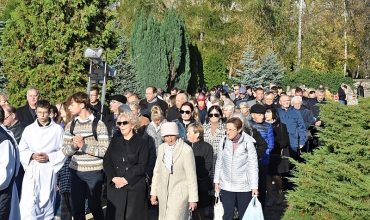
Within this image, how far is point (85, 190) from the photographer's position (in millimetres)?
7375

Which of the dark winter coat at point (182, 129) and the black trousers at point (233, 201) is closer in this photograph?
the black trousers at point (233, 201)

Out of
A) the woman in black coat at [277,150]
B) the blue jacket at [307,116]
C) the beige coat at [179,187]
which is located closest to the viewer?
the beige coat at [179,187]

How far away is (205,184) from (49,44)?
9.79m

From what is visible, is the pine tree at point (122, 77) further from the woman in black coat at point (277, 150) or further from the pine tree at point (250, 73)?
the woman in black coat at point (277, 150)

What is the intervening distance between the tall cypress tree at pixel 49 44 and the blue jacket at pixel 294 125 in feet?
25.6

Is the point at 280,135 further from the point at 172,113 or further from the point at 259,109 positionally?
the point at 172,113

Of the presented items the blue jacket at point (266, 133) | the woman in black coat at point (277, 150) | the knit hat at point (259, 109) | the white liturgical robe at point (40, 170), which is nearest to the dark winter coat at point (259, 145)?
the blue jacket at point (266, 133)

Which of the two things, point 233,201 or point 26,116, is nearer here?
point 233,201

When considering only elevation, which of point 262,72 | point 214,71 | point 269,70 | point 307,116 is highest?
point 214,71

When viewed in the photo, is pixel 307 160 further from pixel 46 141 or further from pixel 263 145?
pixel 46 141

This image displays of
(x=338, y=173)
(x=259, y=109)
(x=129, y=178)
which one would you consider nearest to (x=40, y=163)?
(x=129, y=178)

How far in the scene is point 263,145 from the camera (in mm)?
8211

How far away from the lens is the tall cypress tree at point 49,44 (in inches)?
652

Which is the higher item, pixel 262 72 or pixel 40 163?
pixel 262 72
